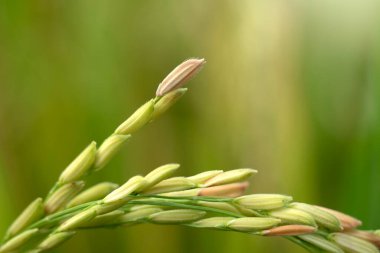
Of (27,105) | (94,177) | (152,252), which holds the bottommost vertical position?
(152,252)

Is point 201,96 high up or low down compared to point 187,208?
up

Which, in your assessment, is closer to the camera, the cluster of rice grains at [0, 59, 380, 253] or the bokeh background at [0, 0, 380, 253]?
the cluster of rice grains at [0, 59, 380, 253]

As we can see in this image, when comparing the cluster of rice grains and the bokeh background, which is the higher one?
the bokeh background

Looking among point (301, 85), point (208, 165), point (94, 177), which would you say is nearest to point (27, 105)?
point (94, 177)

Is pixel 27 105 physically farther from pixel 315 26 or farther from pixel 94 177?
pixel 315 26
